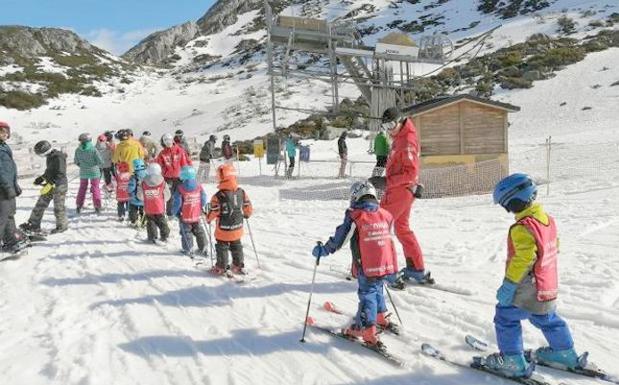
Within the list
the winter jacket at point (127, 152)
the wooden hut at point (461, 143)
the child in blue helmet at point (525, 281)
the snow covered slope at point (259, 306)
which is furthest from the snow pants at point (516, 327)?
the wooden hut at point (461, 143)

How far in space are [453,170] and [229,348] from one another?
38.3ft

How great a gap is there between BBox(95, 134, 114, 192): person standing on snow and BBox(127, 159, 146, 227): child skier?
3.44 meters

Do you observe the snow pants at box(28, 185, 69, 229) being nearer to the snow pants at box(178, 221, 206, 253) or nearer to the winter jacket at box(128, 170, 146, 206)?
the winter jacket at box(128, 170, 146, 206)

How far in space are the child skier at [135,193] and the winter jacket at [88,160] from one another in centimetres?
141

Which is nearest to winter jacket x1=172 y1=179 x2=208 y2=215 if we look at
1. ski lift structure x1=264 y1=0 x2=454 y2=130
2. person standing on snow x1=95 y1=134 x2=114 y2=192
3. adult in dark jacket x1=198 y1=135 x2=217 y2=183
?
person standing on snow x1=95 y1=134 x2=114 y2=192

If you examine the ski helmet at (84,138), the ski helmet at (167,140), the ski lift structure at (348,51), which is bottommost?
the ski helmet at (167,140)

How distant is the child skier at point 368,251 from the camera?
15.1 feet

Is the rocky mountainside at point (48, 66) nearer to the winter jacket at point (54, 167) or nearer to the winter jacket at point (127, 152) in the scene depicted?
the winter jacket at point (127, 152)

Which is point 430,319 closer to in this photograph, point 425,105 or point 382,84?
point 425,105

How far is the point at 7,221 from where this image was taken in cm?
784

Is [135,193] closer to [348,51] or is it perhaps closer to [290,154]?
[290,154]

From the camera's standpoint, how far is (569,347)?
3.98m

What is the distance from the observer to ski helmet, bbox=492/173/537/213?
3740 mm

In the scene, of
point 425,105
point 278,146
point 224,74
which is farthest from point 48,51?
point 425,105
